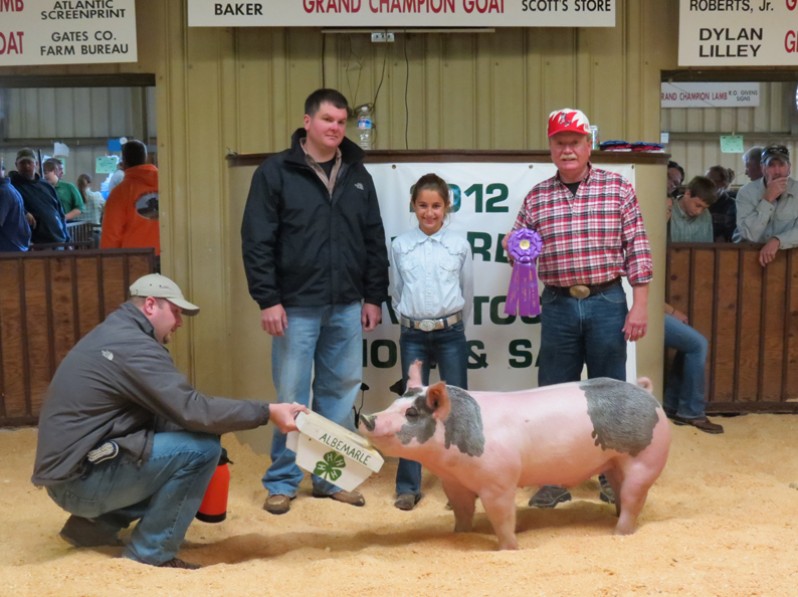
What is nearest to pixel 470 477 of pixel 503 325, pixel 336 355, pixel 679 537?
pixel 679 537

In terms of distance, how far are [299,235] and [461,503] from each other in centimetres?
151

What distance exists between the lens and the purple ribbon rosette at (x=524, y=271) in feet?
16.2

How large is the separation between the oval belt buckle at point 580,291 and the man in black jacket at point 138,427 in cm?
149

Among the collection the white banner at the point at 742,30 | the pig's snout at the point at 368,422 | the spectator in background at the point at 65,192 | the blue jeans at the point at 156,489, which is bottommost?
the blue jeans at the point at 156,489

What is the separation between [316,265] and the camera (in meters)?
5.11

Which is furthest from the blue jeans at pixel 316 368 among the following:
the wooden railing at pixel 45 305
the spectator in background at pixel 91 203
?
the spectator in background at pixel 91 203

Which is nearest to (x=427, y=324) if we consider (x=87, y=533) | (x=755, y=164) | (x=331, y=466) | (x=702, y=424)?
(x=331, y=466)

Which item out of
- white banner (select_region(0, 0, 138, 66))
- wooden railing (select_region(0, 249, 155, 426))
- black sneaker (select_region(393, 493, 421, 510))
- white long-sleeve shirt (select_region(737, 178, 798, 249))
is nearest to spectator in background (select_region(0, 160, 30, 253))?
wooden railing (select_region(0, 249, 155, 426))

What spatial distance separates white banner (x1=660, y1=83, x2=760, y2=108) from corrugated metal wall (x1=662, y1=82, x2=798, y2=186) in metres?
0.46

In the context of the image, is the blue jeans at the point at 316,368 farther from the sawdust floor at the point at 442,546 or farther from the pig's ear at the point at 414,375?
the pig's ear at the point at 414,375

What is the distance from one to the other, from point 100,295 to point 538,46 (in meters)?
3.37

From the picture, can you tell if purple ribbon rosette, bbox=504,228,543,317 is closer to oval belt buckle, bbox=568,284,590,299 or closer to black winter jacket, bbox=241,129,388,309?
oval belt buckle, bbox=568,284,590,299

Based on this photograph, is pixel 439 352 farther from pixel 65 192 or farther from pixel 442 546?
pixel 65 192

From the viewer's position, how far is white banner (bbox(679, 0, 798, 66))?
6.81 metres
